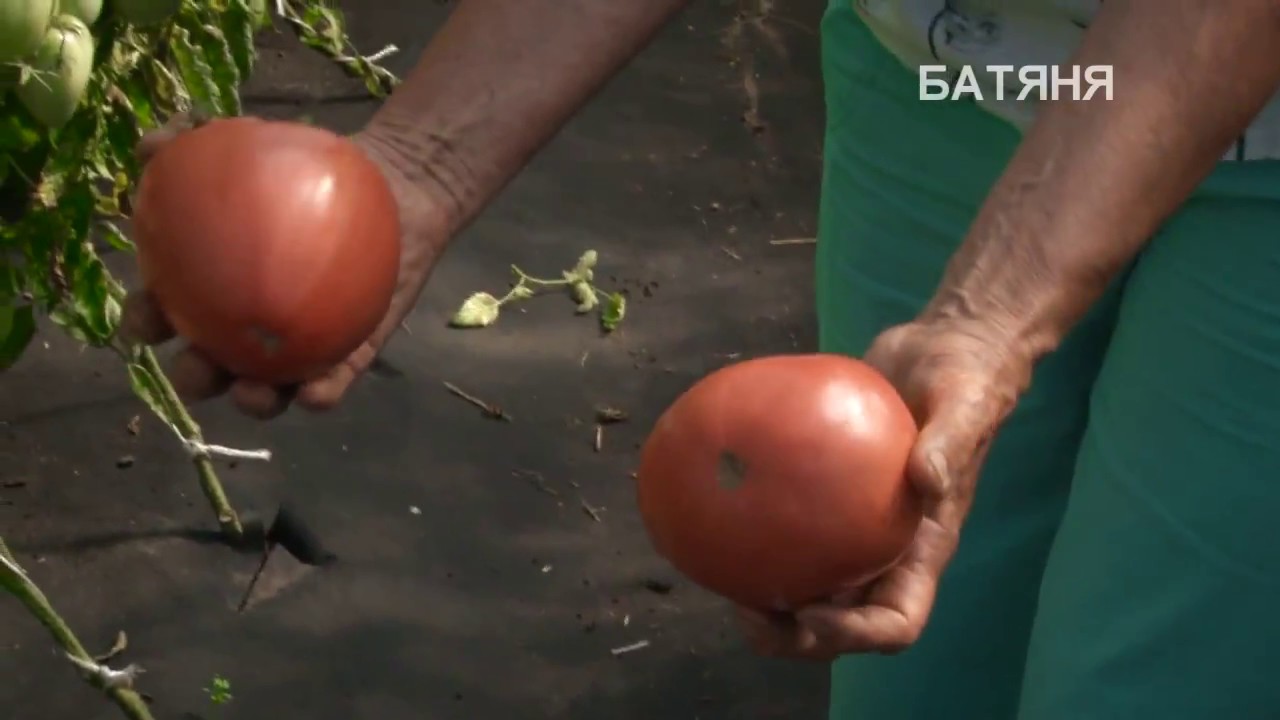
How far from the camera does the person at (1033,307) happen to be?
645 mm

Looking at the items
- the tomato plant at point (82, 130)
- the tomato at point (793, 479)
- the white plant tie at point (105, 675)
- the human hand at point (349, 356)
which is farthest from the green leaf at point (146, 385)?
the tomato at point (793, 479)

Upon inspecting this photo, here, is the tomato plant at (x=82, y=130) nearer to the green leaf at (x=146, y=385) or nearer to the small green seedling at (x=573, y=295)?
the green leaf at (x=146, y=385)

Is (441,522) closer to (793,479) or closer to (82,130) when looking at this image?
(82,130)

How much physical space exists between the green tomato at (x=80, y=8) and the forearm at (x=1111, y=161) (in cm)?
49

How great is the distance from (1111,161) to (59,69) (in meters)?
0.56

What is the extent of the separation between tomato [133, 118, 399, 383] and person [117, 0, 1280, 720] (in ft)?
0.18

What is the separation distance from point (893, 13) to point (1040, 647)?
1.24 feet

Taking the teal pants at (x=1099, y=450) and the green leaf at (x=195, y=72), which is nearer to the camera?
the teal pants at (x=1099, y=450)

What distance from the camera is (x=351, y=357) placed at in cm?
87

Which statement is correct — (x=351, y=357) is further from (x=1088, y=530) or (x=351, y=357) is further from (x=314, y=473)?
(x=314, y=473)

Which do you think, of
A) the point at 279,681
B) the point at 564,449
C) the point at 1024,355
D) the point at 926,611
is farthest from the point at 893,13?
the point at 564,449

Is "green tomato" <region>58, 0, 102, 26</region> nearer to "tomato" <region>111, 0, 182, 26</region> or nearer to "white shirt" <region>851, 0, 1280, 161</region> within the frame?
"tomato" <region>111, 0, 182, 26</region>

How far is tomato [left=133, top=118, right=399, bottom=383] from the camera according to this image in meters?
0.73

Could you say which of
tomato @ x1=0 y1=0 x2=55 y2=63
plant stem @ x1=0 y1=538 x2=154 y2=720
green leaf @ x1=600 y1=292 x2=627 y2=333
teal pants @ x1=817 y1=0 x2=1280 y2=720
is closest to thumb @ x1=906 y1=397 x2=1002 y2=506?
teal pants @ x1=817 y1=0 x2=1280 y2=720
